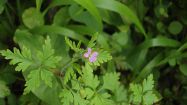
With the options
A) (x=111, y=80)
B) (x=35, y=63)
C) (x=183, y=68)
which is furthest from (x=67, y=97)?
(x=183, y=68)

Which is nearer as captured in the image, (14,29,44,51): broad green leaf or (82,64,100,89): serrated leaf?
(82,64,100,89): serrated leaf

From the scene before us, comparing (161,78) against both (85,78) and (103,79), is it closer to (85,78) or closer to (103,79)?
(103,79)

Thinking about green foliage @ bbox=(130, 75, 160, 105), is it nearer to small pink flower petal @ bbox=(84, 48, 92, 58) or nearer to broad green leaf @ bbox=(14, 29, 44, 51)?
small pink flower petal @ bbox=(84, 48, 92, 58)

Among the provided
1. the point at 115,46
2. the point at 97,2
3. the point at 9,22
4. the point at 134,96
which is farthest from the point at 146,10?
the point at 9,22

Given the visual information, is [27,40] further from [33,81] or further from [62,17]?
[33,81]

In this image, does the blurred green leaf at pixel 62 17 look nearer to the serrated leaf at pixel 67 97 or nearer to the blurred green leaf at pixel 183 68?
the serrated leaf at pixel 67 97

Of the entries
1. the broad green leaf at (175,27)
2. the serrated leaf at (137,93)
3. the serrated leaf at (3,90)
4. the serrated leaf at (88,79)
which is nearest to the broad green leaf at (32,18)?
the serrated leaf at (3,90)

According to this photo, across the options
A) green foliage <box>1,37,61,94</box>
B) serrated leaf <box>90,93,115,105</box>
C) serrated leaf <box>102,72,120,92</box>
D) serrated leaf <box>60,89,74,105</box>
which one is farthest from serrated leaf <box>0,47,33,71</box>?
serrated leaf <box>102,72,120,92</box>

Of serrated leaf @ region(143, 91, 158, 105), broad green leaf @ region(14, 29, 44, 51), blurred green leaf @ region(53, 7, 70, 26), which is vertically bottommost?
serrated leaf @ region(143, 91, 158, 105)
